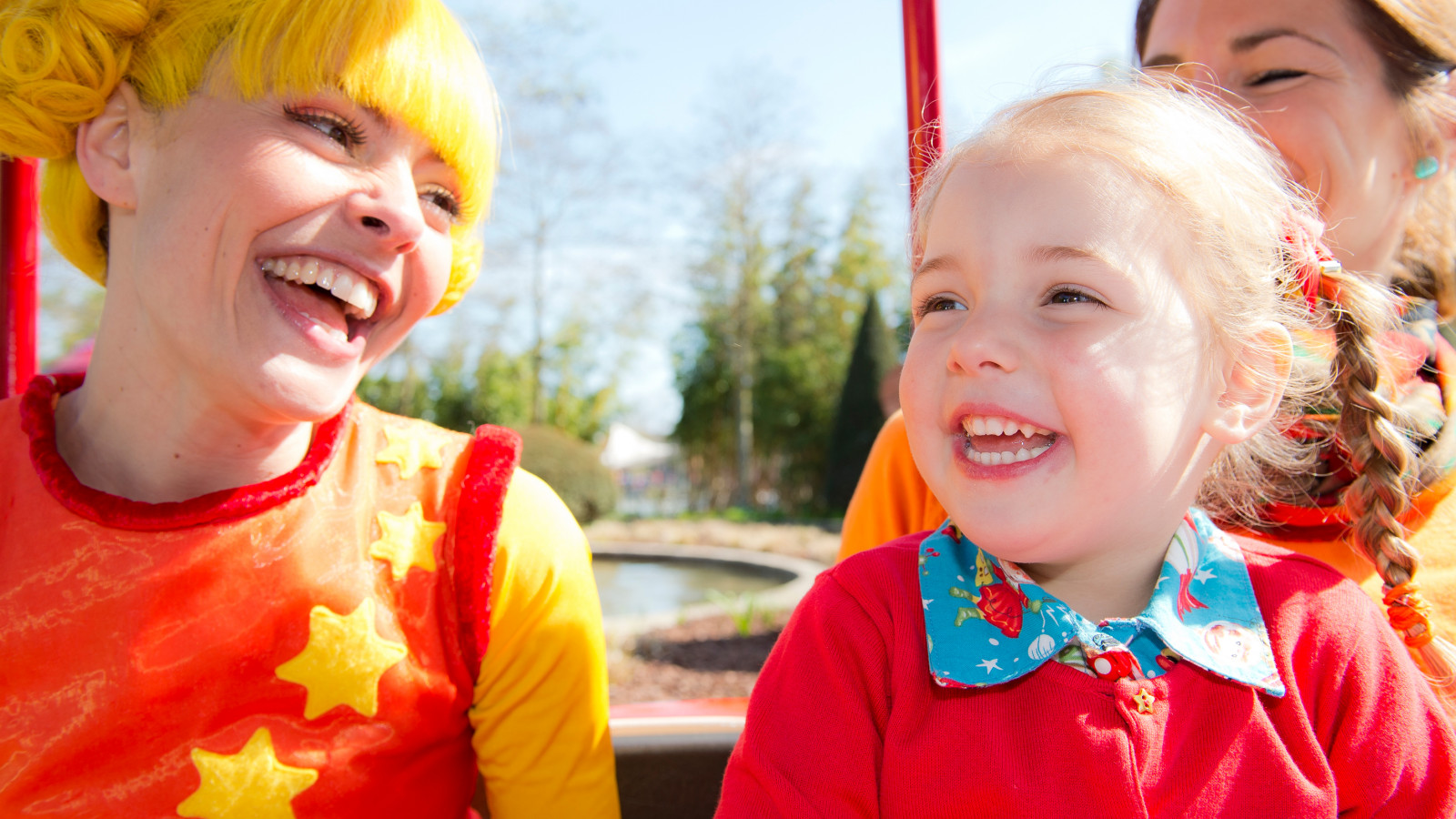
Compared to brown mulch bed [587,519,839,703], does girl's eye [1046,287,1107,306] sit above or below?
above

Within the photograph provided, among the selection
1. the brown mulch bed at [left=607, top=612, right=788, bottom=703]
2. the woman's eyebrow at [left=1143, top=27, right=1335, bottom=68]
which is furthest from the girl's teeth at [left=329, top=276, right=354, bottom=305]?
the brown mulch bed at [left=607, top=612, right=788, bottom=703]

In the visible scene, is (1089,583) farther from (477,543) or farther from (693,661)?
(693,661)

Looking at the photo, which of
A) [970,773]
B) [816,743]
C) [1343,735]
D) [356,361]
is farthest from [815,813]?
[356,361]

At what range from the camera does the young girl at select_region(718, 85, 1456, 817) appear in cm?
111

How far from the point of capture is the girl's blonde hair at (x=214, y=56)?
4.25 feet

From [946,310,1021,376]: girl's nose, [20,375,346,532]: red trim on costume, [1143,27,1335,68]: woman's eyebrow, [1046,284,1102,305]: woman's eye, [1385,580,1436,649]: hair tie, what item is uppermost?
[1143,27,1335,68]: woman's eyebrow

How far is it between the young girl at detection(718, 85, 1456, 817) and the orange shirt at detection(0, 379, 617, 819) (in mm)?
396

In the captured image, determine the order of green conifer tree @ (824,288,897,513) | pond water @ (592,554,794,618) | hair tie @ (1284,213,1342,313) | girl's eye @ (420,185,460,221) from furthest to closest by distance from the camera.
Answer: green conifer tree @ (824,288,897,513)
pond water @ (592,554,794,618)
girl's eye @ (420,185,460,221)
hair tie @ (1284,213,1342,313)

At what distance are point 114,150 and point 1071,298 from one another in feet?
4.44

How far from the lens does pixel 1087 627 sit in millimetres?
1188

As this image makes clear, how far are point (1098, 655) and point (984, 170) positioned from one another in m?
0.63

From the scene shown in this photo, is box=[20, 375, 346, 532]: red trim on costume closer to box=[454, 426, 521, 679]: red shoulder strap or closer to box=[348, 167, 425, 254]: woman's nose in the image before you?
box=[454, 426, 521, 679]: red shoulder strap

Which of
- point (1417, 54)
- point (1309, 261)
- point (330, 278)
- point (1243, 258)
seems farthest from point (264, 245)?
point (1417, 54)

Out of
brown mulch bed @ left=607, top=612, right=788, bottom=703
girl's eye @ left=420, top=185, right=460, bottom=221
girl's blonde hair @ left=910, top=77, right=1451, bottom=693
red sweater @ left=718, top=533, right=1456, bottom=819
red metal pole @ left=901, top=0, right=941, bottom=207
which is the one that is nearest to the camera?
red sweater @ left=718, top=533, right=1456, bottom=819
